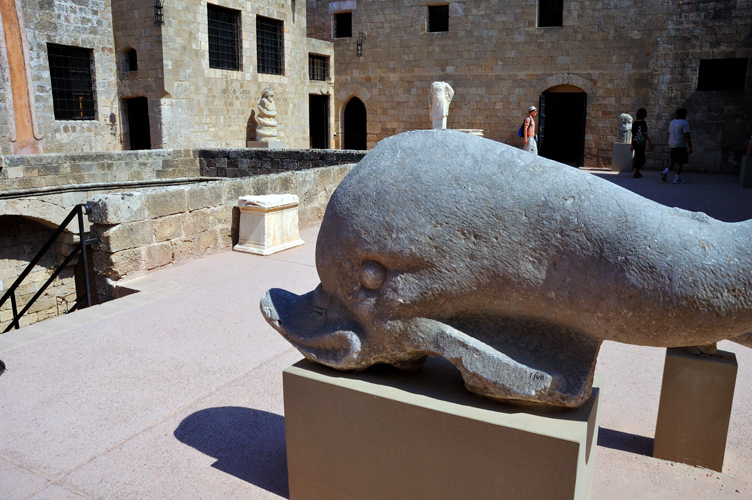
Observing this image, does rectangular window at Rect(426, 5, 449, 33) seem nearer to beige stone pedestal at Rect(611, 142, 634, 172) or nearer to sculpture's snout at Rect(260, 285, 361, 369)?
→ beige stone pedestal at Rect(611, 142, 634, 172)

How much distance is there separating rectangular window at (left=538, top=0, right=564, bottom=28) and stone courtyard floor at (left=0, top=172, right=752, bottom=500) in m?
16.4

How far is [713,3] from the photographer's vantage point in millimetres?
15164

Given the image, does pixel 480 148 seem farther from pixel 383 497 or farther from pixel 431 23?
pixel 431 23

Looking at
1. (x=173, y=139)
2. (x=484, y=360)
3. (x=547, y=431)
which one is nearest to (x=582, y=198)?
(x=484, y=360)

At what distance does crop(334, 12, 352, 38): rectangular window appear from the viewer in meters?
21.0

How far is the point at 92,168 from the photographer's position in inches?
436

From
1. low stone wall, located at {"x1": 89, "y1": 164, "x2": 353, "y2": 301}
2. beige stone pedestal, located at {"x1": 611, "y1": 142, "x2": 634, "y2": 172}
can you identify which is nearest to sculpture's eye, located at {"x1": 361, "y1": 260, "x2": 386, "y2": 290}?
low stone wall, located at {"x1": 89, "y1": 164, "x2": 353, "y2": 301}

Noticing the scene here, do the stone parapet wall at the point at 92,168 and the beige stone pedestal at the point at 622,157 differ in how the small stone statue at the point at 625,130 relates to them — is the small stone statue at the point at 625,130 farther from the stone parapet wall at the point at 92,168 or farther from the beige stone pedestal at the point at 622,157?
the stone parapet wall at the point at 92,168

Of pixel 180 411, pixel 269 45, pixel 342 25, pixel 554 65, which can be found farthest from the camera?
pixel 342 25

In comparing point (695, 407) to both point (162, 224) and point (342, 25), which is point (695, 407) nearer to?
point (162, 224)

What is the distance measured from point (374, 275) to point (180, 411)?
1792 mm

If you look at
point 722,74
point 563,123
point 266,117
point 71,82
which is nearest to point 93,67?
point 71,82

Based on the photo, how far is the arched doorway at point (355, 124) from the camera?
Result: 21.9 meters

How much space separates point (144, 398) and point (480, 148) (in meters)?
2.43
